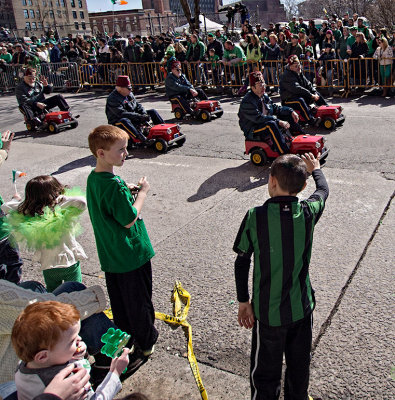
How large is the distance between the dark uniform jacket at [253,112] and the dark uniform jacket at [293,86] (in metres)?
1.54

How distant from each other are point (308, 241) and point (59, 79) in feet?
67.5

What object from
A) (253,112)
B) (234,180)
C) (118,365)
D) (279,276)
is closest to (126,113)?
(253,112)

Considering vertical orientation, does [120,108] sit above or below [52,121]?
above

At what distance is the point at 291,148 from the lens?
7.67 meters

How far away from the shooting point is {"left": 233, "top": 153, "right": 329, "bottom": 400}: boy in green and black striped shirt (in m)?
2.52

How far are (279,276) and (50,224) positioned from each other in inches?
67.5

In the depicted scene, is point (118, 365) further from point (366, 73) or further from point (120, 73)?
point (120, 73)

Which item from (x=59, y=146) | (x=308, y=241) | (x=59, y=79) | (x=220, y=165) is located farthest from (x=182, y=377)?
(x=59, y=79)

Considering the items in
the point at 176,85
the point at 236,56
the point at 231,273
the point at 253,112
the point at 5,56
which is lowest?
the point at 231,273

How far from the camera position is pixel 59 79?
21094 mm

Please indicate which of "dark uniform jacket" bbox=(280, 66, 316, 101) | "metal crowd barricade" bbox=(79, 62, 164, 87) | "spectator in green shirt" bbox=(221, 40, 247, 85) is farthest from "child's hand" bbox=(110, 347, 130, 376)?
"metal crowd barricade" bbox=(79, 62, 164, 87)

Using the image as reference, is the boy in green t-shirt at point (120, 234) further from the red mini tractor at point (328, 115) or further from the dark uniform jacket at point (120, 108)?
the red mini tractor at point (328, 115)

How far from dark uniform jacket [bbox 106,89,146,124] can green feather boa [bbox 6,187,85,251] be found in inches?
242

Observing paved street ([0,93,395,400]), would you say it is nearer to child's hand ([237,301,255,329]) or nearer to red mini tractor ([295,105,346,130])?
red mini tractor ([295,105,346,130])
